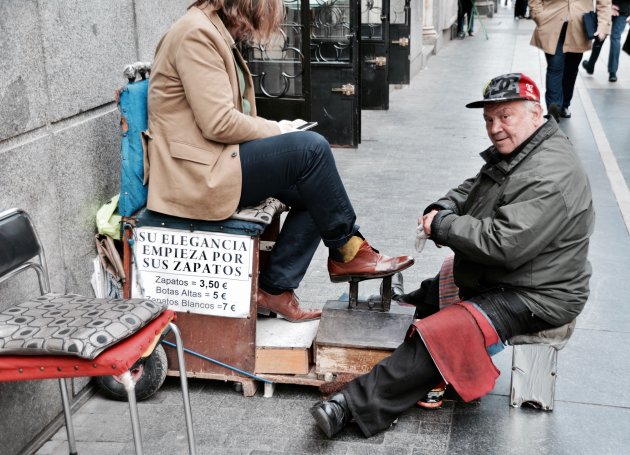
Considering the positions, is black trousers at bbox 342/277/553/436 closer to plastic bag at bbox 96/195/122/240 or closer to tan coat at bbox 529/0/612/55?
plastic bag at bbox 96/195/122/240

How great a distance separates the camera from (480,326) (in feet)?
10.9

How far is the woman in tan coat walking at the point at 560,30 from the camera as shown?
Result: 873 cm

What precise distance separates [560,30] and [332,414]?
6.61 metres

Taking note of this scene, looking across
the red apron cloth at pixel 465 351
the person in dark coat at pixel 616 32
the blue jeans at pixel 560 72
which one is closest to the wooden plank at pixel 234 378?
the red apron cloth at pixel 465 351

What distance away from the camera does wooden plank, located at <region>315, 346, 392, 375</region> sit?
3564 millimetres

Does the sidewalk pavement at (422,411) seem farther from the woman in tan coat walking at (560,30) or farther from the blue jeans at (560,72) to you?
the woman in tan coat walking at (560,30)

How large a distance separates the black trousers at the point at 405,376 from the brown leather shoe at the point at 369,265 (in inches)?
15.1

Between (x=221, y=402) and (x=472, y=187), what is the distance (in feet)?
4.70

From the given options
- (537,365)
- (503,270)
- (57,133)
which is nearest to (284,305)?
(503,270)

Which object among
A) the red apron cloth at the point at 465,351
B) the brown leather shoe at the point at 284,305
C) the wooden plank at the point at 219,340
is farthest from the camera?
the brown leather shoe at the point at 284,305

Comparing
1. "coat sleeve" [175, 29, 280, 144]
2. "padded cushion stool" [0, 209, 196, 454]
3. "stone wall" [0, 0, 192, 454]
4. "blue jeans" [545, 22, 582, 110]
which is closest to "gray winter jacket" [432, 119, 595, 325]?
"coat sleeve" [175, 29, 280, 144]

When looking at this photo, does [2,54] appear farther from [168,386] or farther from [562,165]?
[562,165]

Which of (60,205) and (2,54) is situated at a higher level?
(2,54)

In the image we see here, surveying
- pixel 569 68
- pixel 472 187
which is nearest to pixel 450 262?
pixel 472 187
